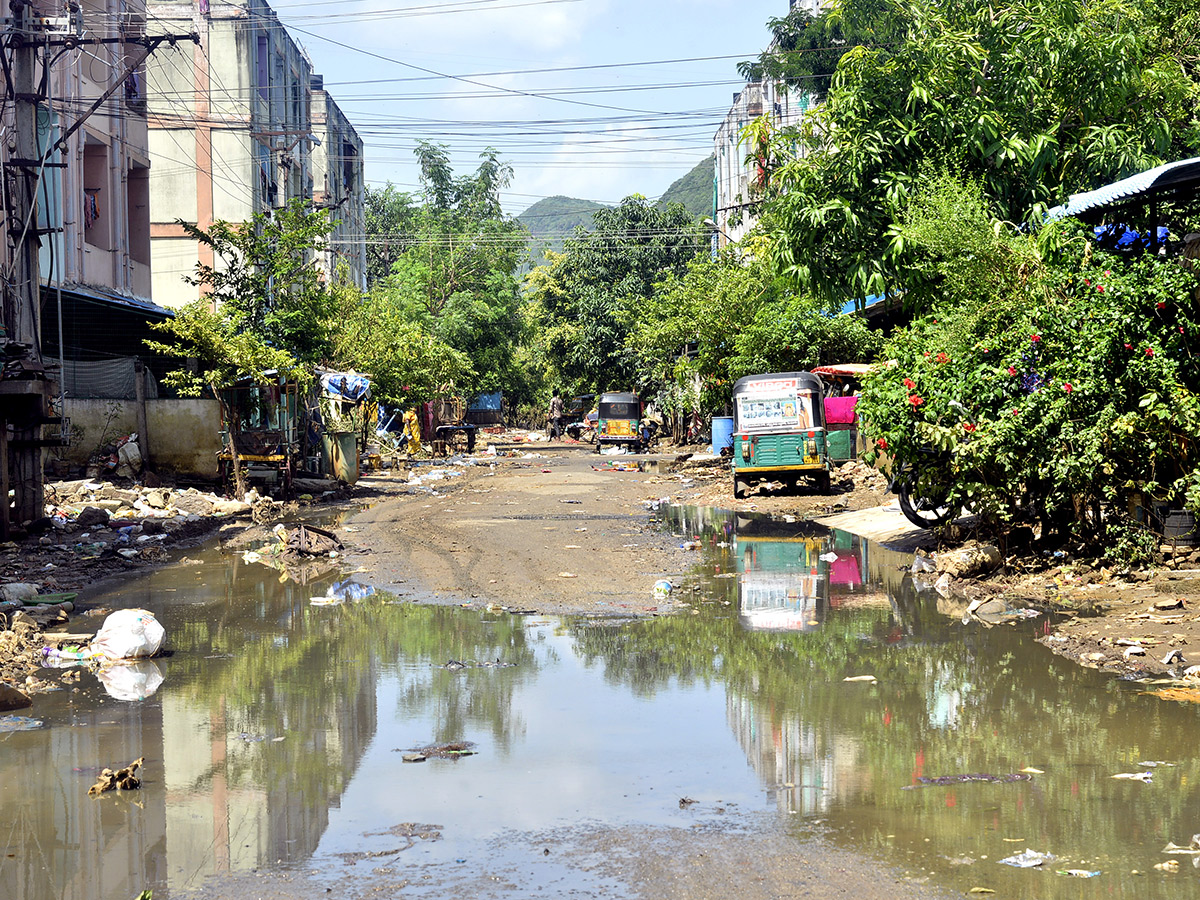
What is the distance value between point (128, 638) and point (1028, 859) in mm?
6642

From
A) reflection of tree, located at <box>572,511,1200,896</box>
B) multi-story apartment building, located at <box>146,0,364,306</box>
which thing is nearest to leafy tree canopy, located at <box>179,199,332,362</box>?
multi-story apartment building, located at <box>146,0,364,306</box>

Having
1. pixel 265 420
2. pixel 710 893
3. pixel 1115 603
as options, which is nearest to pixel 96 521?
pixel 265 420

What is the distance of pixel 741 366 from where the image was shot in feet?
99.6

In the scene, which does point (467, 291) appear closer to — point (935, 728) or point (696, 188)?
point (935, 728)

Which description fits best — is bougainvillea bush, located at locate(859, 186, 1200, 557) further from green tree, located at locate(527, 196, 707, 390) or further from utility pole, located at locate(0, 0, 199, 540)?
green tree, located at locate(527, 196, 707, 390)

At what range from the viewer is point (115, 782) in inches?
222

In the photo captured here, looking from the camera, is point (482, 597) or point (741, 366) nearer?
point (482, 597)

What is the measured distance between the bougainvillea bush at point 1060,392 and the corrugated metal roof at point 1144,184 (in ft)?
1.21

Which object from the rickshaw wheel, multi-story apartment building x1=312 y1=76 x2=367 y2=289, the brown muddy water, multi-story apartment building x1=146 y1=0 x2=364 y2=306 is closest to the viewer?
the brown muddy water

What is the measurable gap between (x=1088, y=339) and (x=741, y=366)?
65.4 ft

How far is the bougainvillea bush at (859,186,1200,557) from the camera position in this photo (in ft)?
33.8

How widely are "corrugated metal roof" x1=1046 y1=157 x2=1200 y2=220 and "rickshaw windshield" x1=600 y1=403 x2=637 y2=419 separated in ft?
126

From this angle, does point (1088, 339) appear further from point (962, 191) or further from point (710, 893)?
point (710, 893)

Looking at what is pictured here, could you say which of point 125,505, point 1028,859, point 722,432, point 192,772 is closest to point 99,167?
point 125,505
